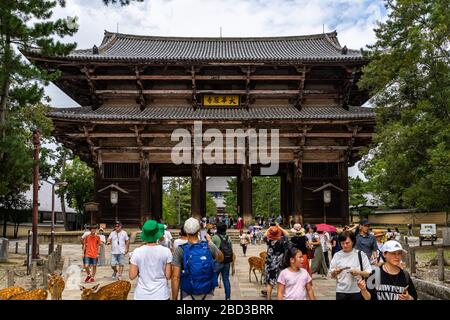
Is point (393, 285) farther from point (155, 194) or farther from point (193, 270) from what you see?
point (155, 194)

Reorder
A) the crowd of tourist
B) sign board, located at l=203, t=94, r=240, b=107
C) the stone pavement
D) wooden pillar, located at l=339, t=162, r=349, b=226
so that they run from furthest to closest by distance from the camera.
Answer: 1. sign board, located at l=203, t=94, r=240, b=107
2. wooden pillar, located at l=339, t=162, r=349, b=226
3. the stone pavement
4. the crowd of tourist

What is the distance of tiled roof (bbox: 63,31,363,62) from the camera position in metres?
28.3

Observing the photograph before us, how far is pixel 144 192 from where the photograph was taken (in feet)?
86.0

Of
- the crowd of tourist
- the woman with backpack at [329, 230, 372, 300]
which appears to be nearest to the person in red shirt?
the crowd of tourist

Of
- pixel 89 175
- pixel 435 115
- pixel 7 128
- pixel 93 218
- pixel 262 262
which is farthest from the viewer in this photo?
pixel 89 175

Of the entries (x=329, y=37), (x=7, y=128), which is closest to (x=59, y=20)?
(x=7, y=128)

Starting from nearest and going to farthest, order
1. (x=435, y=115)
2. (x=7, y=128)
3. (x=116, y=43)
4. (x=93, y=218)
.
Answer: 1. (x=435, y=115)
2. (x=7, y=128)
3. (x=93, y=218)
4. (x=116, y=43)

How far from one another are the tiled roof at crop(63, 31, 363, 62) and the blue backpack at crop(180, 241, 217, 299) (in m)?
21.8

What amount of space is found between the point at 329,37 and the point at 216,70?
10153 mm

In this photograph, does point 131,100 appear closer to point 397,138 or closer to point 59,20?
point 59,20

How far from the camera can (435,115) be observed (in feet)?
48.2

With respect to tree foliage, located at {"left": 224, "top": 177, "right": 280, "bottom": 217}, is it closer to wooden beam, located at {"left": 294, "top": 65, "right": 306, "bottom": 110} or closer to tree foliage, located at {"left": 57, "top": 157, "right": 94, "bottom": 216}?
tree foliage, located at {"left": 57, "top": 157, "right": 94, "bottom": 216}

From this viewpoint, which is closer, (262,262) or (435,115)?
(262,262)

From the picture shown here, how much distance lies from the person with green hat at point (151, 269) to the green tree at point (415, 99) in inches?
396
